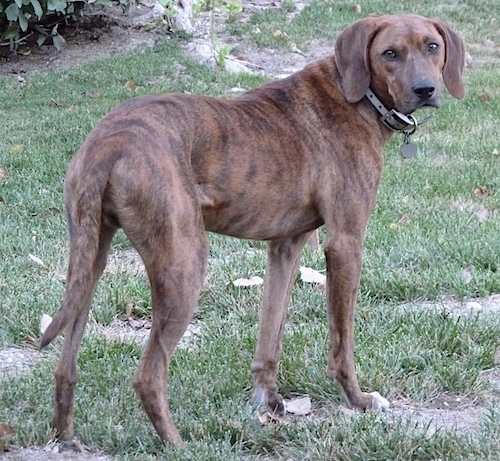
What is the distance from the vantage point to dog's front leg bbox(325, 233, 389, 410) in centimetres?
385

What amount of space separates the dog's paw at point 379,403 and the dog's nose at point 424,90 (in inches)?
48.8

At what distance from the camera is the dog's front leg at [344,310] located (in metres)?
3.85

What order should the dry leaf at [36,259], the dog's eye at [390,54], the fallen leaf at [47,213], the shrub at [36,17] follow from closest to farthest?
the dog's eye at [390,54] < the dry leaf at [36,259] < the fallen leaf at [47,213] < the shrub at [36,17]

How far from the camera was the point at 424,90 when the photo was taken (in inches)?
152

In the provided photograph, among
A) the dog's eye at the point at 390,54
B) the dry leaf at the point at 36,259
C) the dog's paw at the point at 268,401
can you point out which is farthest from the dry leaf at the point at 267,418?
the dry leaf at the point at 36,259

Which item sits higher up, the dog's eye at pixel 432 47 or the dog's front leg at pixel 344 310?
the dog's eye at pixel 432 47

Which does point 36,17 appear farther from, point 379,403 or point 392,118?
point 379,403

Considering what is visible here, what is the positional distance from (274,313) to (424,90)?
1128mm

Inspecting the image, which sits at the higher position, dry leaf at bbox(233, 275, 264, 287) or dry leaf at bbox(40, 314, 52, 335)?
dry leaf at bbox(40, 314, 52, 335)

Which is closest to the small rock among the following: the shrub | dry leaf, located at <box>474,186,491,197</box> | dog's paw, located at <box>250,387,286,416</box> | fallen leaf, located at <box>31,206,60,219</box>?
dog's paw, located at <box>250,387,286,416</box>

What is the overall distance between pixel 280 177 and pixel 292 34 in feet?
Result: 33.4

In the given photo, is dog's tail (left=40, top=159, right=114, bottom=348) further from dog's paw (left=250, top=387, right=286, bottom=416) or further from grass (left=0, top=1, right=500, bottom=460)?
dog's paw (left=250, top=387, right=286, bottom=416)

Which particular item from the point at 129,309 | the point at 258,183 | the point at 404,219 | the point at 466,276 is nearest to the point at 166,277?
the point at 258,183

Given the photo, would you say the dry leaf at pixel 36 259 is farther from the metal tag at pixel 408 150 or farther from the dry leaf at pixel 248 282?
the metal tag at pixel 408 150
